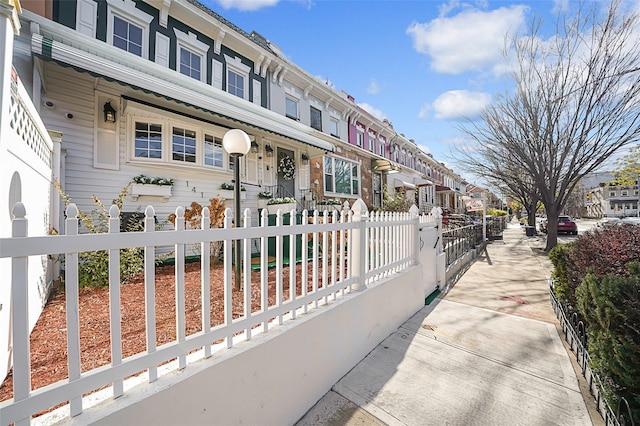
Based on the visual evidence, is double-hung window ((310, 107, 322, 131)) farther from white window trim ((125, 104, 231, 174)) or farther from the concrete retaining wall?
the concrete retaining wall

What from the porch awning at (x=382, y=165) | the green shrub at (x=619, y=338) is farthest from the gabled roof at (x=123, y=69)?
the porch awning at (x=382, y=165)

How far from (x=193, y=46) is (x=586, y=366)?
10.7 meters

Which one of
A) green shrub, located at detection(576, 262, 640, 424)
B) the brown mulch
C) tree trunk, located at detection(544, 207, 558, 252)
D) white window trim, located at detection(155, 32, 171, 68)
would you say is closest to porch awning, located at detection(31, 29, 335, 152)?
white window trim, located at detection(155, 32, 171, 68)

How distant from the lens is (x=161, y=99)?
634cm

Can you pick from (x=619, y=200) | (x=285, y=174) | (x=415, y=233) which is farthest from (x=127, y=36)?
(x=619, y=200)

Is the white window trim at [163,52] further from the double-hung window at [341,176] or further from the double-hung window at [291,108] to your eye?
the double-hung window at [341,176]

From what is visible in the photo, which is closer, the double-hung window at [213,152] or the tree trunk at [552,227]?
the double-hung window at [213,152]

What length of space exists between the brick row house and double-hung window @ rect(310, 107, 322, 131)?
1.77 ft

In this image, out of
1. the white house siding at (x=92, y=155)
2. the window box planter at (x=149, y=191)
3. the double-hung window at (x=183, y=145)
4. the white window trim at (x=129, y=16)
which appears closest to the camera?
the white house siding at (x=92, y=155)

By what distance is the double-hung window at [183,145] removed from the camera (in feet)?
22.7

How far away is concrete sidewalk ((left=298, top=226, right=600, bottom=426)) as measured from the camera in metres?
2.33

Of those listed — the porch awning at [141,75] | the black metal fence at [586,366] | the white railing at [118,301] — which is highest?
the porch awning at [141,75]

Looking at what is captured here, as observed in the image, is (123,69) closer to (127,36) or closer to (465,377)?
(127,36)

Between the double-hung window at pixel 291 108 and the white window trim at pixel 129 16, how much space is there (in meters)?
4.98
